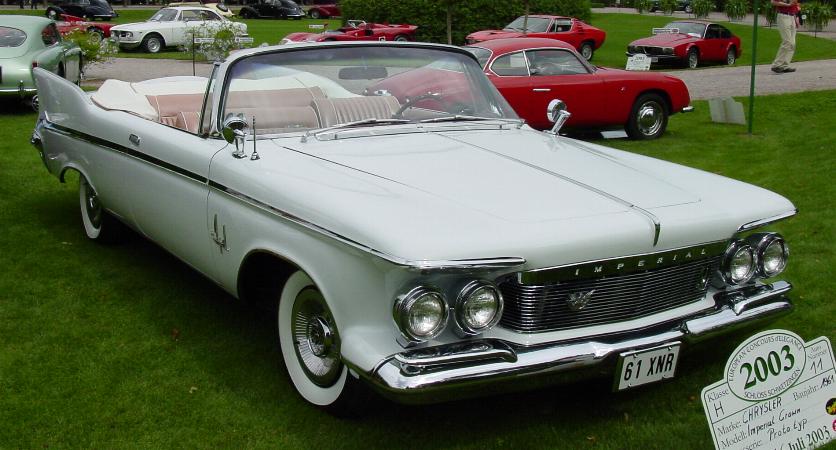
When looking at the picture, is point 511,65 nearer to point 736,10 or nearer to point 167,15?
point 167,15

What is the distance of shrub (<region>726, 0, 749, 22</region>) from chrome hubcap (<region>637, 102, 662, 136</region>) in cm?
3508

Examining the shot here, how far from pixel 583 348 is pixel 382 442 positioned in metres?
0.87

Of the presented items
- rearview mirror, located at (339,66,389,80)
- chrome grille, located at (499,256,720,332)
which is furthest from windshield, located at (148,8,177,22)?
chrome grille, located at (499,256,720,332)

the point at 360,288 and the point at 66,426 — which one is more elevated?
the point at 360,288

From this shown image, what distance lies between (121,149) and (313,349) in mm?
2176

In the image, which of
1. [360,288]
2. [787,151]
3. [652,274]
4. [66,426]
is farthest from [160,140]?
[787,151]

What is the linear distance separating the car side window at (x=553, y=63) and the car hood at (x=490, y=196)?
6264 mm

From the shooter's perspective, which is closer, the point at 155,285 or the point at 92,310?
the point at 92,310

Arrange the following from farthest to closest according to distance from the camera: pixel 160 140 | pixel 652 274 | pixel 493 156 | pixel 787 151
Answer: pixel 787 151
pixel 160 140
pixel 493 156
pixel 652 274

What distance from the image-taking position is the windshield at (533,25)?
22.0 m

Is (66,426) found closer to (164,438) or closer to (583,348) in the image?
(164,438)

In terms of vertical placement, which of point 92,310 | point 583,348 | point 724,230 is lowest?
point 92,310

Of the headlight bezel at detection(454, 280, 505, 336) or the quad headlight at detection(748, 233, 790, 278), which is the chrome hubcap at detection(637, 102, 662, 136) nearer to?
the quad headlight at detection(748, 233, 790, 278)

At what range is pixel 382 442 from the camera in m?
3.36
